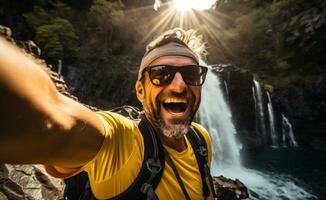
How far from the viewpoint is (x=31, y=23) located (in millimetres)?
17203

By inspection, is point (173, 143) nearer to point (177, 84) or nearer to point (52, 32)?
point (177, 84)

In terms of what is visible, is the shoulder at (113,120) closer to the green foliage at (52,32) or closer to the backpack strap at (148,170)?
the backpack strap at (148,170)

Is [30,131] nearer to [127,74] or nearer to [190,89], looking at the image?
[190,89]

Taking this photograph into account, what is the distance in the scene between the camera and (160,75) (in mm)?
1645

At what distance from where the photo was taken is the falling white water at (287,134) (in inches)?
822

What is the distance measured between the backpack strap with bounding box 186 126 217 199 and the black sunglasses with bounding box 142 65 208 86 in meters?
0.52

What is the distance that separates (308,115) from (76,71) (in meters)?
20.6

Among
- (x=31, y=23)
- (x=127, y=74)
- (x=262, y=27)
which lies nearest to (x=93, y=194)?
(x=127, y=74)

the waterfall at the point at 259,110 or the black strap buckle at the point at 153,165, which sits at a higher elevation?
the waterfall at the point at 259,110

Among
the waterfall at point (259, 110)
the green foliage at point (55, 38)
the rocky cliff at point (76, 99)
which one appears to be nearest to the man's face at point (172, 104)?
the rocky cliff at point (76, 99)

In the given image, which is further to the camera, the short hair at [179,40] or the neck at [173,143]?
the short hair at [179,40]

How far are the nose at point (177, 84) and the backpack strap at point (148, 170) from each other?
30 cm

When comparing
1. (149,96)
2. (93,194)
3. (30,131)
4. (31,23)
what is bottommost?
(93,194)

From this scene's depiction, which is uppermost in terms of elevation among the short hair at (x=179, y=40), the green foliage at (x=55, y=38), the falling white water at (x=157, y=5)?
the falling white water at (x=157, y=5)
